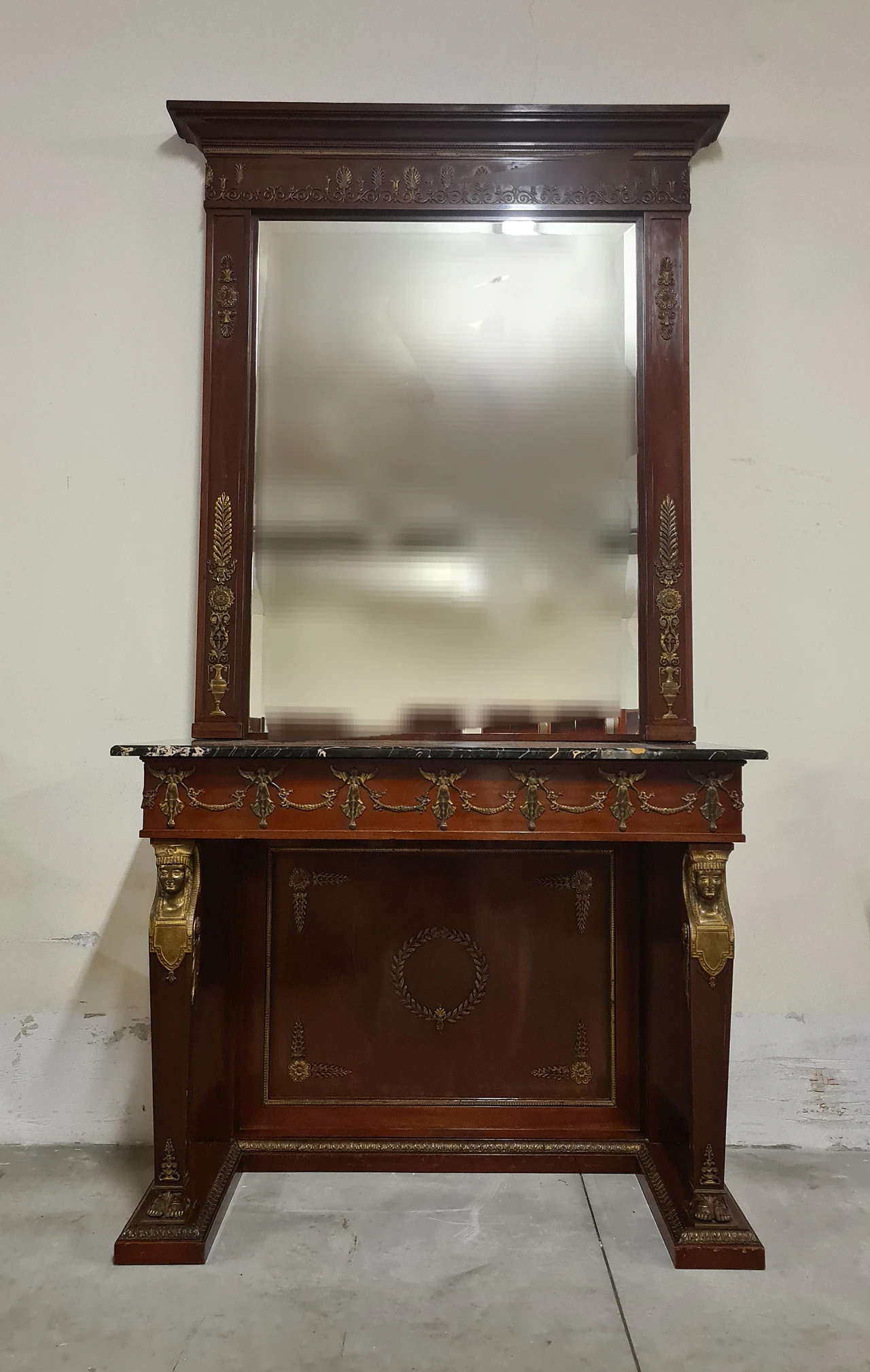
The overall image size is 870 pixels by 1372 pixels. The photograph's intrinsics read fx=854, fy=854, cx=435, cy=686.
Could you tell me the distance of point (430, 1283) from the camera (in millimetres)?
1726

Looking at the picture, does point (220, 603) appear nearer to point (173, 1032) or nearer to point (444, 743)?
point (444, 743)

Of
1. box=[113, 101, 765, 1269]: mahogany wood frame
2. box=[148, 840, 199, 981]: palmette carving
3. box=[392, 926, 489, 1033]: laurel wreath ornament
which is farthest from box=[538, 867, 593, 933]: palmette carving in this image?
box=[148, 840, 199, 981]: palmette carving

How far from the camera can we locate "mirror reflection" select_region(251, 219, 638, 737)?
2301 mm

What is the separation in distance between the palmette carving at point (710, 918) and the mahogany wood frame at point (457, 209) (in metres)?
0.51

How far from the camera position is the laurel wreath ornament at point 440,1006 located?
2.27 metres

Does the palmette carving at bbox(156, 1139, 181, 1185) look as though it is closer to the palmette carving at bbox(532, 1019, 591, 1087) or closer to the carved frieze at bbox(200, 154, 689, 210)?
the palmette carving at bbox(532, 1019, 591, 1087)

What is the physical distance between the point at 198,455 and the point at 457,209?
990mm

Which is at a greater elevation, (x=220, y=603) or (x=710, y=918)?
(x=220, y=603)

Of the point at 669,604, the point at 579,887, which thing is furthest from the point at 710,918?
the point at 669,604

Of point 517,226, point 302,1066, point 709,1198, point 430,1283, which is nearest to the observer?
point 430,1283

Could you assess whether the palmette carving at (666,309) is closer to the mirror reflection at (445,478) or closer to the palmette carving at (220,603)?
the mirror reflection at (445,478)

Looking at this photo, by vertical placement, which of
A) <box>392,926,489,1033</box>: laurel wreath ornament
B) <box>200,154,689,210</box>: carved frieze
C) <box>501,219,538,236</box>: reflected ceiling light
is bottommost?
<box>392,926,489,1033</box>: laurel wreath ornament

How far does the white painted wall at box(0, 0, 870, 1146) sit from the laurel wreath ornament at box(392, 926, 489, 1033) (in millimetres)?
731

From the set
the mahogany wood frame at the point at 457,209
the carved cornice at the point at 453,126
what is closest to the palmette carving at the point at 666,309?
the mahogany wood frame at the point at 457,209
